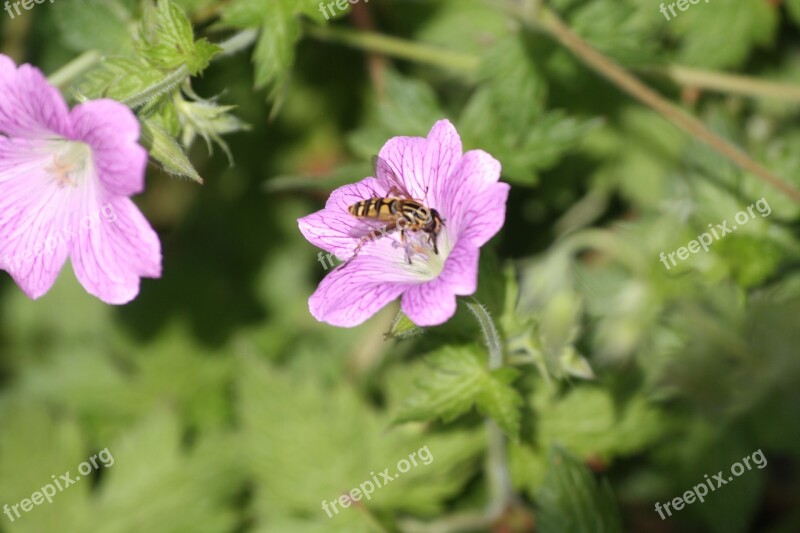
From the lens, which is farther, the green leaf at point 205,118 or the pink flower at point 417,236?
the green leaf at point 205,118

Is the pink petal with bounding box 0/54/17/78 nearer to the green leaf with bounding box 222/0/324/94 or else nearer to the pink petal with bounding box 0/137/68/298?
the pink petal with bounding box 0/137/68/298

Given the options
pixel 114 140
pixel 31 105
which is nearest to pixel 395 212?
pixel 114 140

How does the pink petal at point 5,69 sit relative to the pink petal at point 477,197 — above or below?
above

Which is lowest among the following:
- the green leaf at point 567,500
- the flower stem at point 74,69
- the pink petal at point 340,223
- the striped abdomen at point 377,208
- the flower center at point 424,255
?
the green leaf at point 567,500

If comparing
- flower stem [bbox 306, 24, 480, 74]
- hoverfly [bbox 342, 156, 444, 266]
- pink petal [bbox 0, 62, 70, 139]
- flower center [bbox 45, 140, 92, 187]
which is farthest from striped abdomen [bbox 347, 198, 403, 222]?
flower stem [bbox 306, 24, 480, 74]

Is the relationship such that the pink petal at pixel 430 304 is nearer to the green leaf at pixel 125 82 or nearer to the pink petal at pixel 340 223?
the pink petal at pixel 340 223

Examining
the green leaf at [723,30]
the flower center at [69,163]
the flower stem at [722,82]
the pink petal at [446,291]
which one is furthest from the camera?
the green leaf at [723,30]

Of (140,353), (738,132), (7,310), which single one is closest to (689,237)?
(738,132)

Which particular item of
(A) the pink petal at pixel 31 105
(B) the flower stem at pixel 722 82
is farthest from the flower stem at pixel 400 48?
(A) the pink petal at pixel 31 105
